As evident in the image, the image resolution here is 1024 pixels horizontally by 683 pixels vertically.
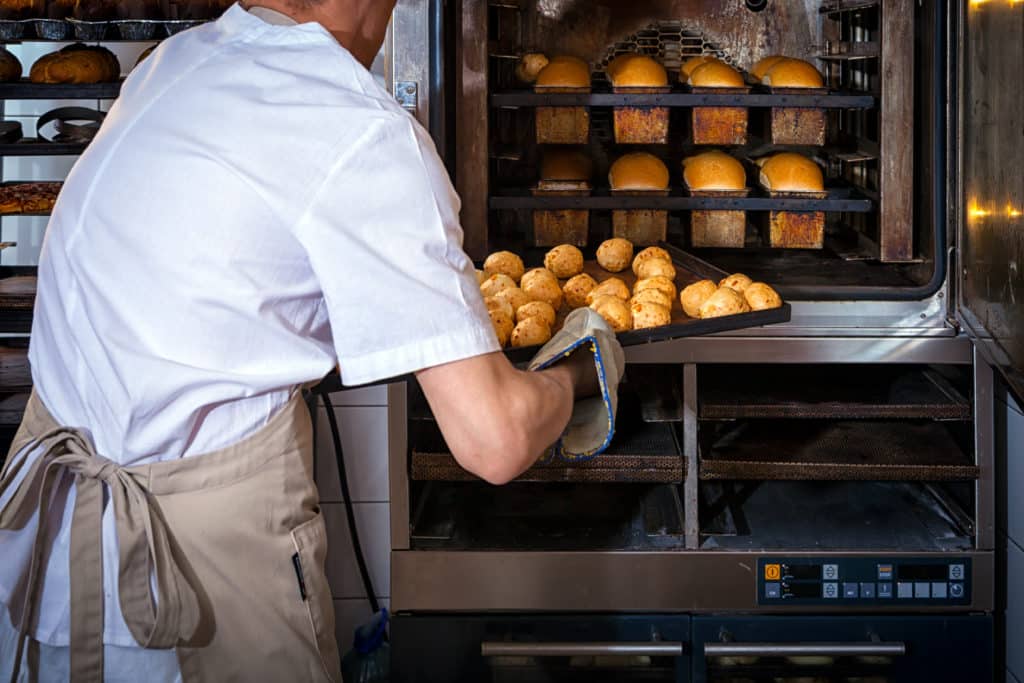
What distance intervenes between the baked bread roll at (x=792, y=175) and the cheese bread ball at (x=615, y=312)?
23.7 inches

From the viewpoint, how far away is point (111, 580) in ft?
3.92

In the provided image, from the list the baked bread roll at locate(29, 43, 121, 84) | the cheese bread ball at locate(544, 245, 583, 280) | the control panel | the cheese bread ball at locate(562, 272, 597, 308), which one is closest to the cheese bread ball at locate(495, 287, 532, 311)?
the cheese bread ball at locate(562, 272, 597, 308)

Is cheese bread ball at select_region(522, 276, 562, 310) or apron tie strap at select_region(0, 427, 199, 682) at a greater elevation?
cheese bread ball at select_region(522, 276, 562, 310)

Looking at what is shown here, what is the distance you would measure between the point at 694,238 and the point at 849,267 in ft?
1.05

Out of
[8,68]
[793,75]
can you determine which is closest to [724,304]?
[793,75]

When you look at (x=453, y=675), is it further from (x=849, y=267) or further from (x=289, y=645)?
(x=849, y=267)

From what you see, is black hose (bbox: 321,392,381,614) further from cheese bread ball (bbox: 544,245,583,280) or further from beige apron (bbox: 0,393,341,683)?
beige apron (bbox: 0,393,341,683)

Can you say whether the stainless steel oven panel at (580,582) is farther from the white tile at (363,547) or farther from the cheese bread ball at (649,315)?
the white tile at (363,547)

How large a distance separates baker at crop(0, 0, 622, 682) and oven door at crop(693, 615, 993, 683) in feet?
2.86

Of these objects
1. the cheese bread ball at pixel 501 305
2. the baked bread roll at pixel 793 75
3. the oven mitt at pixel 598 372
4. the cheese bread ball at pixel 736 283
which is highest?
the baked bread roll at pixel 793 75

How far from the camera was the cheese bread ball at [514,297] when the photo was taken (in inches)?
68.8

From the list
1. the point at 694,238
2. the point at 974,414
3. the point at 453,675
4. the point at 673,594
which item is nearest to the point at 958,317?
the point at 974,414

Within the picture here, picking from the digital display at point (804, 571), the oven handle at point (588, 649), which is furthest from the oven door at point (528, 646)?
the digital display at point (804, 571)

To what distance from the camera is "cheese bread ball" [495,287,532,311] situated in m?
1.75
